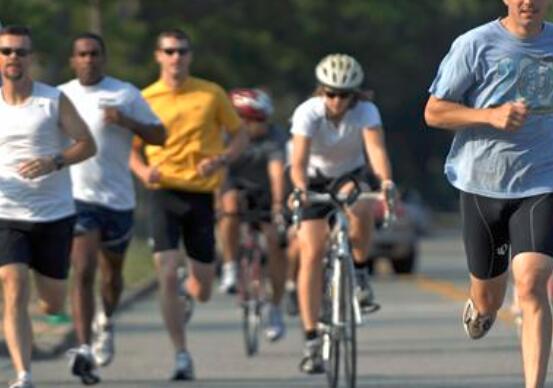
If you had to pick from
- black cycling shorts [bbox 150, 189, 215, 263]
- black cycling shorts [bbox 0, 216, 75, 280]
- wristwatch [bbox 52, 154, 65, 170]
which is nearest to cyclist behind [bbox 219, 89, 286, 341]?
black cycling shorts [bbox 150, 189, 215, 263]

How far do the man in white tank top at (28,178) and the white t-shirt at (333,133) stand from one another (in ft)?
5.48

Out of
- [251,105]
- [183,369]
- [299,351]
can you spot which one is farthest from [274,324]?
[183,369]

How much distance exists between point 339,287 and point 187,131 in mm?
2182

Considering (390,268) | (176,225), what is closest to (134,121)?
(176,225)

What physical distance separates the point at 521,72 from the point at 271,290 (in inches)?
310

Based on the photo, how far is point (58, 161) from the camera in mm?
12875

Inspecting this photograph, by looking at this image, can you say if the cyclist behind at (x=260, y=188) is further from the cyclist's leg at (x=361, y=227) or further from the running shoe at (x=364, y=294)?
the cyclist's leg at (x=361, y=227)

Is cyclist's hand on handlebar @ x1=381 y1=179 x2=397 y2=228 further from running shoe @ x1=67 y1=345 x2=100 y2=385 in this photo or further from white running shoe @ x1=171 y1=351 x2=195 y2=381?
running shoe @ x1=67 y1=345 x2=100 y2=385

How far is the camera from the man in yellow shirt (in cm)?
1512

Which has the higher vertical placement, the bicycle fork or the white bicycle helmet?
the white bicycle helmet

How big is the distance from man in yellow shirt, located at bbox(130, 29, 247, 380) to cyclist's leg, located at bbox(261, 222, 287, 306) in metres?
2.88

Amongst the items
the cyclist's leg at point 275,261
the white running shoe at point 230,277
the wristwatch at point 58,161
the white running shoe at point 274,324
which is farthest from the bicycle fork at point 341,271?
the white running shoe at point 230,277

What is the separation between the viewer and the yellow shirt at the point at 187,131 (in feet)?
50.0

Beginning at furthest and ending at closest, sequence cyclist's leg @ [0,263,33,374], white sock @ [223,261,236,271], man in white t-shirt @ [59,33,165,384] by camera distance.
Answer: white sock @ [223,261,236,271] < man in white t-shirt @ [59,33,165,384] < cyclist's leg @ [0,263,33,374]
